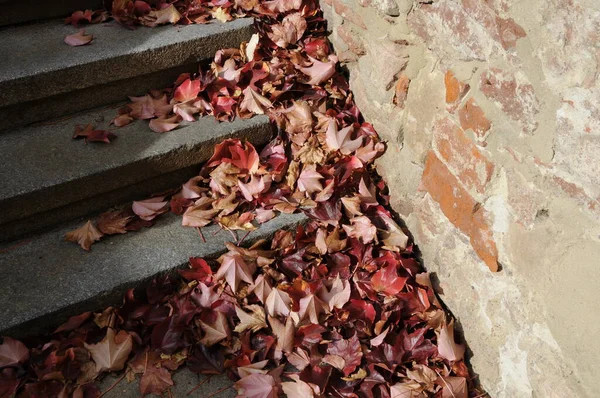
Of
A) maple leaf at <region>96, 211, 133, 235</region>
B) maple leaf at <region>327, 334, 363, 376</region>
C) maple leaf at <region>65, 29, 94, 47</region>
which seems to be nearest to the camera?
maple leaf at <region>327, 334, 363, 376</region>

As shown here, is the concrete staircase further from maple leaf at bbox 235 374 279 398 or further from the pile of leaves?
maple leaf at bbox 235 374 279 398

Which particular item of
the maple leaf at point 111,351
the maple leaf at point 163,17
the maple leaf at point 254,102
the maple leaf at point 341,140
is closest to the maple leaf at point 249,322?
the maple leaf at point 111,351

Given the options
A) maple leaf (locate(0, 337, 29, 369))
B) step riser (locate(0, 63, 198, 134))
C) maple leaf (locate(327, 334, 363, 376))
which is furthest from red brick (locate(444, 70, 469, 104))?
maple leaf (locate(0, 337, 29, 369))

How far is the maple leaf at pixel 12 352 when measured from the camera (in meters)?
1.92

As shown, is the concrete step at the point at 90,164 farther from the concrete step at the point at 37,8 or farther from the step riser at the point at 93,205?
the concrete step at the point at 37,8

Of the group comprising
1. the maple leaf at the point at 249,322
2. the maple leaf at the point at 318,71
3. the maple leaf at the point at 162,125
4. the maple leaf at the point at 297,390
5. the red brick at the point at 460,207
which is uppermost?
the maple leaf at the point at 318,71

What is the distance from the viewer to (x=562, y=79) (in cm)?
148

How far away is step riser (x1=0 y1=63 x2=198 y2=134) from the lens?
94.3 inches

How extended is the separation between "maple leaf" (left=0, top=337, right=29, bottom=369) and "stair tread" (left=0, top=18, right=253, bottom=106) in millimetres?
949

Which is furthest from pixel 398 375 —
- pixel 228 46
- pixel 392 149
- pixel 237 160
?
pixel 228 46

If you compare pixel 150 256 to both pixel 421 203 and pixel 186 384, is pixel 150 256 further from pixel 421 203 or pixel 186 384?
pixel 421 203

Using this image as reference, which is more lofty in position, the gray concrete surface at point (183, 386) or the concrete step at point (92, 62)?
the concrete step at point (92, 62)

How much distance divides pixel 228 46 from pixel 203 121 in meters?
0.41

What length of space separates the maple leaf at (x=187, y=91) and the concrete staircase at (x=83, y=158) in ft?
0.32
